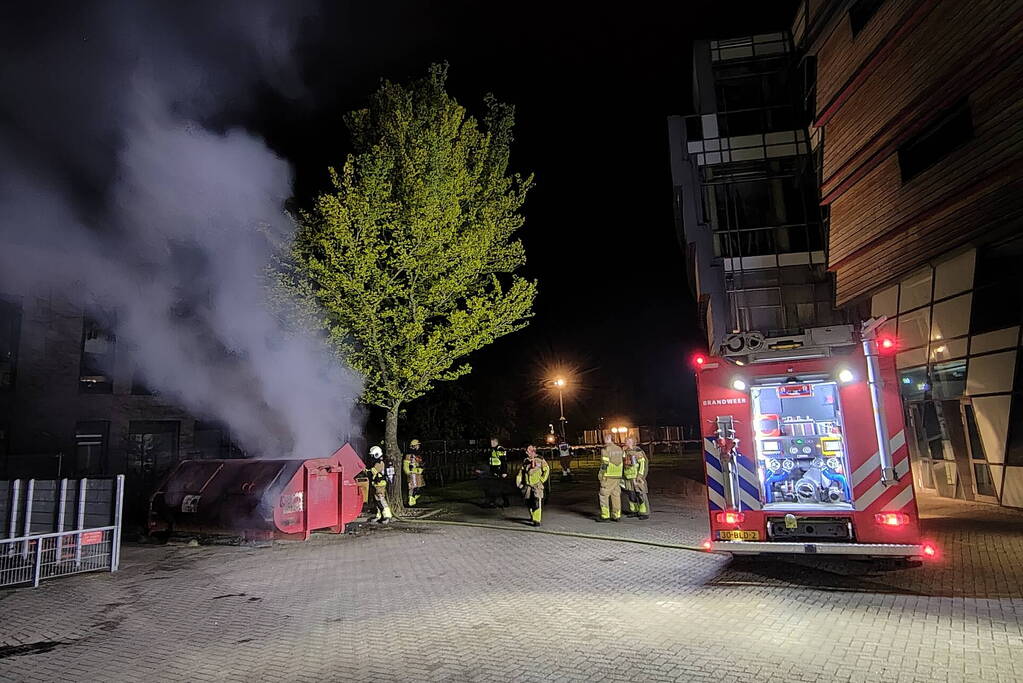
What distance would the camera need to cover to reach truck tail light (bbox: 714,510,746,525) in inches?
268

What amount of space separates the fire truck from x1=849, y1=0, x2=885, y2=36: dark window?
12.7m

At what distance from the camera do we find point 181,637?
18.0 feet

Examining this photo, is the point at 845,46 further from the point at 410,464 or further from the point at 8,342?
the point at 8,342

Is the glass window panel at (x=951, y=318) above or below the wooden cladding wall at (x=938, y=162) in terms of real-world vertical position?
below

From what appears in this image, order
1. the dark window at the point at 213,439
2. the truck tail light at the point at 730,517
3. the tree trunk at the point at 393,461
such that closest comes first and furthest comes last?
the truck tail light at the point at 730,517 → the tree trunk at the point at 393,461 → the dark window at the point at 213,439

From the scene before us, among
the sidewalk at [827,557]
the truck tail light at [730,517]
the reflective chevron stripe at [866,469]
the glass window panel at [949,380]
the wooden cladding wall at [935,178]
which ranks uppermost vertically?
the wooden cladding wall at [935,178]

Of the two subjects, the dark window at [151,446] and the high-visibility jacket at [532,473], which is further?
the dark window at [151,446]

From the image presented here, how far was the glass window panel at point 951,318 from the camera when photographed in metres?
12.7

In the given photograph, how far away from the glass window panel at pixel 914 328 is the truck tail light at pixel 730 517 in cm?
985

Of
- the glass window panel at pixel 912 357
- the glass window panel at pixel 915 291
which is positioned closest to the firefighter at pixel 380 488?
the glass window panel at pixel 912 357

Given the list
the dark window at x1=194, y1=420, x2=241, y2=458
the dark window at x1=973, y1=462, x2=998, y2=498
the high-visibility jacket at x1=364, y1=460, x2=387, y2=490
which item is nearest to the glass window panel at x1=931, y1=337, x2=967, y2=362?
the dark window at x1=973, y1=462, x2=998, y2=498

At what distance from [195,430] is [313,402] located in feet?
49.3

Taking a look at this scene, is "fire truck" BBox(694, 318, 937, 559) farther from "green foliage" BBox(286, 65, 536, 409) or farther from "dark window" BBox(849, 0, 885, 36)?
"dark window" BBox(849, 0, 885, 36)

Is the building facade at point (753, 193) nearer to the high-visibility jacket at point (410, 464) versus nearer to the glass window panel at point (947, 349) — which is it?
the glass window panel at point (947, 349)
